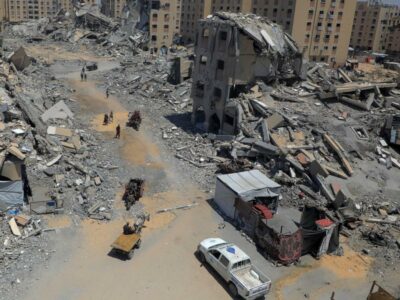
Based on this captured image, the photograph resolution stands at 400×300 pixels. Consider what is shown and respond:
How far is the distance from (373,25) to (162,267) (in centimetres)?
12220

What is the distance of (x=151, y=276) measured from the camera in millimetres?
20156

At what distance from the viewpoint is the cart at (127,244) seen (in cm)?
2080

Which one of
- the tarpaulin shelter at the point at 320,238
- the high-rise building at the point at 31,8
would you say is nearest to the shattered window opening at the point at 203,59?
the tarpaulin shelter at the point at 320,238

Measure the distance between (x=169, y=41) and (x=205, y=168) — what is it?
68682mm

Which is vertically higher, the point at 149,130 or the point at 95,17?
the point at 95,17

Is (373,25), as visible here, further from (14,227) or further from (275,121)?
(14,227)

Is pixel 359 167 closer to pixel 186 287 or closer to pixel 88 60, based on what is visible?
pixel 186 287

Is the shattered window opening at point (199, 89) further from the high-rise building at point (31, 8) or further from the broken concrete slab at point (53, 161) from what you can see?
the high-rise building at point (31, 8)

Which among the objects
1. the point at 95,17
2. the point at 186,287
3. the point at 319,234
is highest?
the point at 95,17

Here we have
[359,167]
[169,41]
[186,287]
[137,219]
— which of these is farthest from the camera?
[169,41]

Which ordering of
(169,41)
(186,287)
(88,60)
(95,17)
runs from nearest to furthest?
1. (186,287)
2. (88,60)
3. (169,41)
4. (95,17)

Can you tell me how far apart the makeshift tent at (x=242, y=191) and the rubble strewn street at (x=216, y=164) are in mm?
136

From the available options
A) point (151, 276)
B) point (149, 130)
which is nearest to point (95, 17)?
point (149, 130)

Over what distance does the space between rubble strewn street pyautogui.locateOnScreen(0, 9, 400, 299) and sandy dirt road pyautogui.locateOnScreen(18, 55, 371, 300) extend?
14 centimetres
